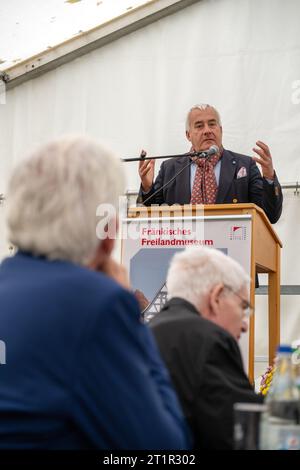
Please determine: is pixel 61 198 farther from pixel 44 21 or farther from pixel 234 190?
pixel 44 21

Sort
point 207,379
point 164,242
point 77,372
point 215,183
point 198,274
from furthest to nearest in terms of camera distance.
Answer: point 215,183 < point 164,242 < point 198,274 < point 207,379 < point 77,372

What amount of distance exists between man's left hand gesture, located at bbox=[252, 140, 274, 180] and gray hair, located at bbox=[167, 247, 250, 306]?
1.79 meters

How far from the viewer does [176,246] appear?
3518mm

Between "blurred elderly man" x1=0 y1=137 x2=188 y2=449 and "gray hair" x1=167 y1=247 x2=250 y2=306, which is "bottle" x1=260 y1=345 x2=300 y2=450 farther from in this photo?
"gray hair" x1=167 y1=247 x2=250 y2=306

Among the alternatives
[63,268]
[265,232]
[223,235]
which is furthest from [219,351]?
[265,232]

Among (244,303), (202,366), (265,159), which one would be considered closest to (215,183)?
(265,159)

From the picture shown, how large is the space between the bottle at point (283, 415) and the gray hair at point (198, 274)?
61 cm

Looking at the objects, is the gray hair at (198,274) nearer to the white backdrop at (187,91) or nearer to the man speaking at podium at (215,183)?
the man speaking at podium at (215,183)

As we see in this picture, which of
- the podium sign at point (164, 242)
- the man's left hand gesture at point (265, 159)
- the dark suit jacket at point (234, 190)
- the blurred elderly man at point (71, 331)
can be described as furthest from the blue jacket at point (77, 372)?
the dark suit jacket at point (234, 190)

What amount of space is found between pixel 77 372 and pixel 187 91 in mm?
4460

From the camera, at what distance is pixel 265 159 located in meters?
3.86

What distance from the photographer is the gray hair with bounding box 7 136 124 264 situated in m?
1.39

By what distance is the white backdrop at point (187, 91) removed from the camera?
5.24m

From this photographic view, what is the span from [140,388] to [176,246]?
2.20 metres
